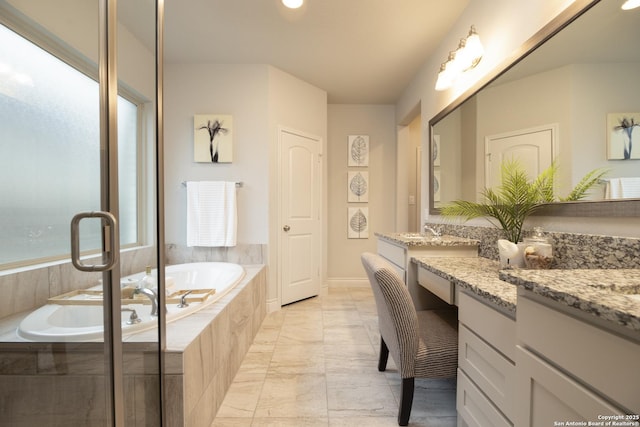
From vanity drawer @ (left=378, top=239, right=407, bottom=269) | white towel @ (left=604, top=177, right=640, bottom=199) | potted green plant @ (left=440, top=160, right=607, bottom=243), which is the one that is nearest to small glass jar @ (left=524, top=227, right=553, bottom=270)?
potted green plant @ (left=440, top=160, right=607, bottom=243)

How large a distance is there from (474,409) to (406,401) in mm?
353

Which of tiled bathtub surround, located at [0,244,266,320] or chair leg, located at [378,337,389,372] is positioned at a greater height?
tiled bathtub surround, located at [0,244,266,320]

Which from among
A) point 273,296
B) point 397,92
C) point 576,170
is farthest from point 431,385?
point 397,92

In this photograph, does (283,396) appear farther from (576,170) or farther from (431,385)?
(576,170)

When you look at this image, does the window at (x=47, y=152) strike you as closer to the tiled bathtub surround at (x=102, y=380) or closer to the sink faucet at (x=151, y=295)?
the sink faucet at (x=151, y=295)

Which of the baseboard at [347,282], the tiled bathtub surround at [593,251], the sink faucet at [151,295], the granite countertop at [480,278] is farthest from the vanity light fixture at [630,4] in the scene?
the baseboard at [347,282]

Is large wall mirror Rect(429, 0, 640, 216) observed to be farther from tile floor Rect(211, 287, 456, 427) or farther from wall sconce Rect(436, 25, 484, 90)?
tile floor Rect(211, 287, 456, 427)

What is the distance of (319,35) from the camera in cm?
224

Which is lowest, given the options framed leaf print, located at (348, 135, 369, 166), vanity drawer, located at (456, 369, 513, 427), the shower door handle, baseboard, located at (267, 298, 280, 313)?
baseboard, located at (267, 298, 280, 313)

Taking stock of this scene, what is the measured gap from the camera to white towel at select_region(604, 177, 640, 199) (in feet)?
2.93

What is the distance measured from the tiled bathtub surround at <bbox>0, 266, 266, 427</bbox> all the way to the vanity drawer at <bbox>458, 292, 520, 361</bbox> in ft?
3.83

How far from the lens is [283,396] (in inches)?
58.0

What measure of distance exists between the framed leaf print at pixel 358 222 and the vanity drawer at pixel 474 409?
2629 millimetres

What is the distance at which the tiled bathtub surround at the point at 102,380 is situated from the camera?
2.97ft
